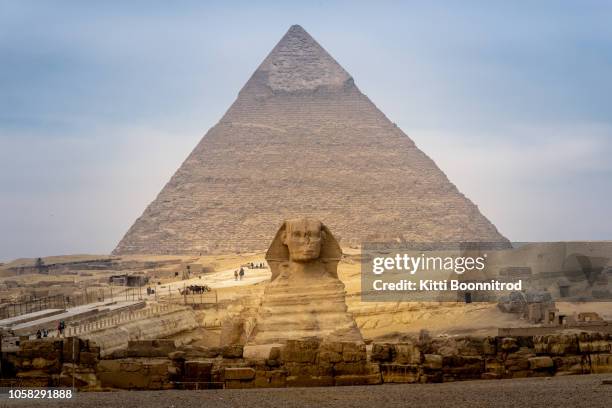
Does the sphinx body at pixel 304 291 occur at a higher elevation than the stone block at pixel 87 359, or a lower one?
higher

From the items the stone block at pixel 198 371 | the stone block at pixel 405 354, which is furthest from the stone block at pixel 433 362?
the stone block at pixel 198 371

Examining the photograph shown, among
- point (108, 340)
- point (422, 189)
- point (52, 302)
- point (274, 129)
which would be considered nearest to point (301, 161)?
point (274, 129)

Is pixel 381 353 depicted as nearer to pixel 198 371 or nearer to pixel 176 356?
pixel 198 371

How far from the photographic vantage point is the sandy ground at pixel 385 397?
19.9 feet

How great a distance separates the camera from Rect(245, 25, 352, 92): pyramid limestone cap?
162 metres

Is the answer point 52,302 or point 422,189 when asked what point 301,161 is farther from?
point 52,302

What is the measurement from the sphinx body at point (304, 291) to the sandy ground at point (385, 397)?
173 inches

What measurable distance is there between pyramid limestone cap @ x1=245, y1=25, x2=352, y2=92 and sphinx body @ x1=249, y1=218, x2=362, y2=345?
5922 inches

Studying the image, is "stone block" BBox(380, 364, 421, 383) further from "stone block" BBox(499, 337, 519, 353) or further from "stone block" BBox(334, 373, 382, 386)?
"stone block" BBox(499, 337, 519, 353)

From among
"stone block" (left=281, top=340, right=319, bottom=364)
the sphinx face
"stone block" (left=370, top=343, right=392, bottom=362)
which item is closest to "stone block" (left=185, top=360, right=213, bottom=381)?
"stone block" (left=281, top=340, right=319, bottom=364)

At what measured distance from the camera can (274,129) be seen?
161 metres

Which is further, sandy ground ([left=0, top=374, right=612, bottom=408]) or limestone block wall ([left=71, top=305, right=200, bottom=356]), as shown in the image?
limestone block wall ([left=71, top=305, right=200, bottom=356])

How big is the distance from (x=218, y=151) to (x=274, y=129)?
7.69 metres

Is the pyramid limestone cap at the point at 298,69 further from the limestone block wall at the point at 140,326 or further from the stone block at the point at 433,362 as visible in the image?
the stone block at the point at 433,362
